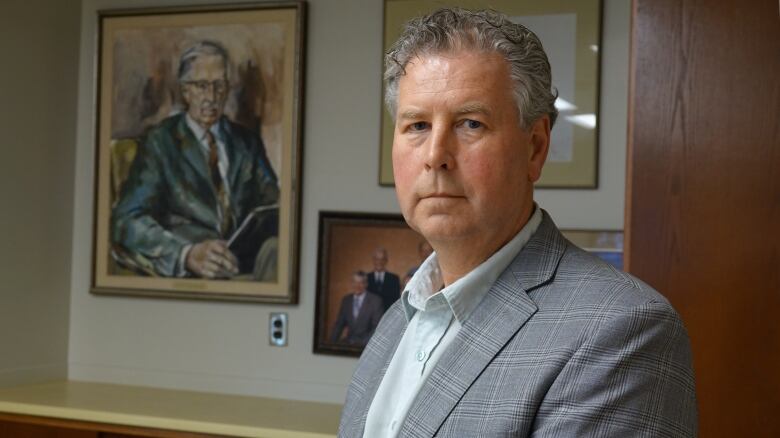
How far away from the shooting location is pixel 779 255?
176cm

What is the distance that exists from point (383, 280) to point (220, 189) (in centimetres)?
72

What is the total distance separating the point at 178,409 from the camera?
3.32 meters

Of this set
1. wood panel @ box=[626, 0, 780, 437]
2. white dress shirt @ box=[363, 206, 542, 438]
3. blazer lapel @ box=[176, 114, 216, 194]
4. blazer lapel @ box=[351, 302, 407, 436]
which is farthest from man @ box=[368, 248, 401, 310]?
white dress shirt @ box=[363, 206, 542, 438]

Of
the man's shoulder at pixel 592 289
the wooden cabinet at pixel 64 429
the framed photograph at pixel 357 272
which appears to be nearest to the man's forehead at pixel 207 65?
the framed photograph at pixel 357 272

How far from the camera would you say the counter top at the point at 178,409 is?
3090 mm

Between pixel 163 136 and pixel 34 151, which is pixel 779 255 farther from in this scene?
pixel 34 151

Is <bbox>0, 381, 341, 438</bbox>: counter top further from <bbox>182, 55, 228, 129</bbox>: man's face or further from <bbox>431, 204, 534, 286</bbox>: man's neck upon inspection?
<bbox>431, 204, 534, 286</bbox>: man's neck

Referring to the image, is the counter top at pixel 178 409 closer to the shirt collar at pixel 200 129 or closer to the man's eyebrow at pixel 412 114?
the shirt collar at pixel 200 129

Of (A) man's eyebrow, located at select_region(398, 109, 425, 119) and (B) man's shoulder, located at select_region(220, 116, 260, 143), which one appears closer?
(A) man's eyebrow, located at select_region(398, 109, 425, 119)

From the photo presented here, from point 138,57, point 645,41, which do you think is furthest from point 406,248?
point 645,41

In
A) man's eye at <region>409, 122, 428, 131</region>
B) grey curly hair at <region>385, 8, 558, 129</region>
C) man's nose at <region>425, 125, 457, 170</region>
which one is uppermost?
grey curly hair at <region>385, 8, 558, 129</region>

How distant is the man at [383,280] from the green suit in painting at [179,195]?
409mm

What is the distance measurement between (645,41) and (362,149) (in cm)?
180

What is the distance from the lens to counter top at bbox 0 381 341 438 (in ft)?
10.1
